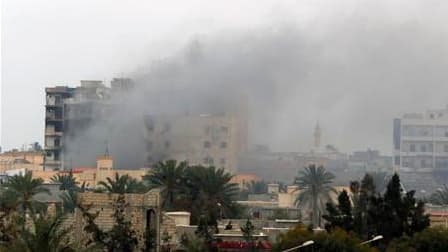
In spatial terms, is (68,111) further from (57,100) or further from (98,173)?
(98,173)

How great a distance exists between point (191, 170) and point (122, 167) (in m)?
68.9

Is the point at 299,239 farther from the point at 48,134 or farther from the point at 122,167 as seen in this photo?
the point at 48,134

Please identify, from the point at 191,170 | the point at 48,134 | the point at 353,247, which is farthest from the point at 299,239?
the point at 48,134

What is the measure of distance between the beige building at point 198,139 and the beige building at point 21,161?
15.3m

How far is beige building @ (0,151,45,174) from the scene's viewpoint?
159 metres

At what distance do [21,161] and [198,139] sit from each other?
22.7m

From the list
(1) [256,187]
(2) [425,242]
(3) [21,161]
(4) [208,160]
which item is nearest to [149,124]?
(4) [208,160]

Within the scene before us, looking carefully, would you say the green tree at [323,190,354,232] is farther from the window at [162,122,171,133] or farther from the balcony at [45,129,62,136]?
the balcony at [45,129,62,136]

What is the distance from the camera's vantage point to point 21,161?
165 metres

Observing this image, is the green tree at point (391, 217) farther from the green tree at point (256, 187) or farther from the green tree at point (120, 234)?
the green tree at point (256, 187)

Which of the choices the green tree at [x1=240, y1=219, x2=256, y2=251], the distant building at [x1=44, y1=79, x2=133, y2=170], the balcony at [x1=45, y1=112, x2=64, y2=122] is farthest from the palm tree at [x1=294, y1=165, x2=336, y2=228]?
the green tree at [x1=240, y1=219, x2=256, y2=251]

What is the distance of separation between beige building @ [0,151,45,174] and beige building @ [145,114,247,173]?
50.3ft

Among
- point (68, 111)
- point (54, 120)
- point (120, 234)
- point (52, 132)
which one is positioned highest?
point (68, 111)

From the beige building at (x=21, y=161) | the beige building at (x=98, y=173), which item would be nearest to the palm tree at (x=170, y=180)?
the beige building at (x=98, y=173)
